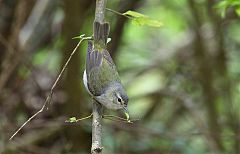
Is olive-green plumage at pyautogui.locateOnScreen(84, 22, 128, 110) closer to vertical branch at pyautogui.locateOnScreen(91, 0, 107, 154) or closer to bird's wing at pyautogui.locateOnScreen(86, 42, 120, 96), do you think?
bird's wing at pyautogui.locateOnScreen(86, 42, 120, 96)

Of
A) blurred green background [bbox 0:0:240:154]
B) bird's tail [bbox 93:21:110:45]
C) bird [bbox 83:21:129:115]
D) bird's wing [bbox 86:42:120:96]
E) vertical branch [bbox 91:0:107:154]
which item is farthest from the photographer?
blurred green background [bbox 0:0:240:154]

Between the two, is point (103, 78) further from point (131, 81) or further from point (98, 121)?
point (131, 81)

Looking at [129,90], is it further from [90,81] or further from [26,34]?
[90,81]

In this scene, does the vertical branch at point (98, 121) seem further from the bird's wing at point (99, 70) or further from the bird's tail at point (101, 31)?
the bird's wing at point (99, 70)

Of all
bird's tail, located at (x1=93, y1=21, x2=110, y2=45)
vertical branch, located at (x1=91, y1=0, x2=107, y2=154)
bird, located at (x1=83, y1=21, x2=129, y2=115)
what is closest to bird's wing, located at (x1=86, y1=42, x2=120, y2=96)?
bird, located at (x1=83, y1=21, x2=129, y2=115)

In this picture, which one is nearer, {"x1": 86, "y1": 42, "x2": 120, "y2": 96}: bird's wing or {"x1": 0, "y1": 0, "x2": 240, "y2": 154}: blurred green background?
{"x1": 86, "y1": 42, "x2": 120, "y2": 96}: bird's wing

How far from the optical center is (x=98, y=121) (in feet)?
9.02

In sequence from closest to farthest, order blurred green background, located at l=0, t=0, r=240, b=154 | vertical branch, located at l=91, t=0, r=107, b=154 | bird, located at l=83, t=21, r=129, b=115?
1. vertical branch, located at l=91, t=0, r=107, b=154
2. bird, located at l=83, t=21, r=129, b=115
3. blurred green background, located at l=0, t=0, r=240, b=154

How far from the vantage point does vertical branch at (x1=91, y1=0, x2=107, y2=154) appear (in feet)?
8.55

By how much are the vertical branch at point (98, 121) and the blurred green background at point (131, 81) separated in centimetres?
209

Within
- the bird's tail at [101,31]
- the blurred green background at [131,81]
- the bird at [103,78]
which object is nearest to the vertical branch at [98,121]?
the bird's tail at [101,31]

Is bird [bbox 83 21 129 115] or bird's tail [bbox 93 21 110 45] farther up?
bird's tail [bbox 93 21 110 45]

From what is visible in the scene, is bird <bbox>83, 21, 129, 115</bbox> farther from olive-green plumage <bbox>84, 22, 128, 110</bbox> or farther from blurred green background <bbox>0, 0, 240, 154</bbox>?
blurred green background <bbox>0, 0, 240, 154</bbox>

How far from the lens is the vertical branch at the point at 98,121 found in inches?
103
